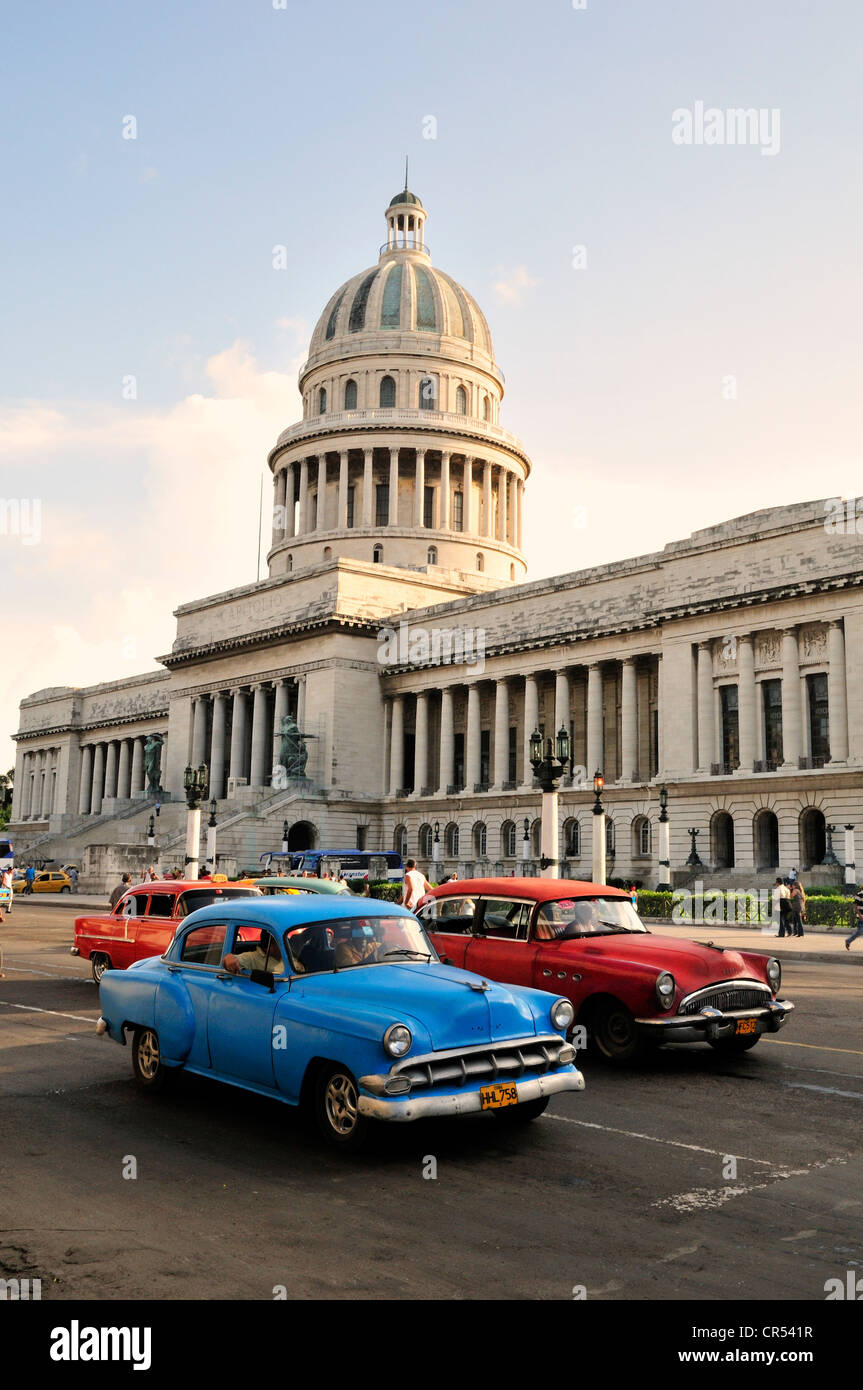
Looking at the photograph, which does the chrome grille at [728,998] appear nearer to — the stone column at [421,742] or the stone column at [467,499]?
the stone column at [421,742]

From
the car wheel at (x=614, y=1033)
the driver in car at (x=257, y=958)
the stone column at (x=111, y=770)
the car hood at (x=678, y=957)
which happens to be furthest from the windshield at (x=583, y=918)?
the stone column at (x=111, y=770)

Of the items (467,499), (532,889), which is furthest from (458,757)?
(532,889)

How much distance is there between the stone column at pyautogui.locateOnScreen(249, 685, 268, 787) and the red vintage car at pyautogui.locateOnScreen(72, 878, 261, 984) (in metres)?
49.7

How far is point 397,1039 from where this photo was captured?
25.0 feet

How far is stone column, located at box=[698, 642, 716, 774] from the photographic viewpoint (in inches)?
1866

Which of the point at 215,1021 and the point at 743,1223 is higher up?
the point at 215,1021

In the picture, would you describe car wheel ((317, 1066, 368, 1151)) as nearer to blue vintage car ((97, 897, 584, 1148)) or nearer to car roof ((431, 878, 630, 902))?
blue vintage car ((97, 897, 584, 1148))

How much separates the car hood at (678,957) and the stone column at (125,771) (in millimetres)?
83133

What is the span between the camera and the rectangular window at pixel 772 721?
45500mm
